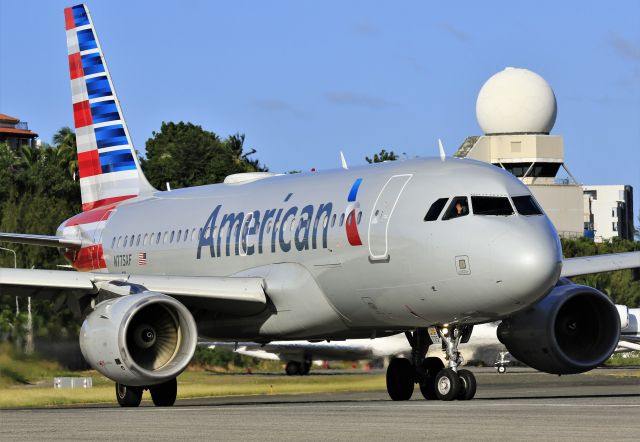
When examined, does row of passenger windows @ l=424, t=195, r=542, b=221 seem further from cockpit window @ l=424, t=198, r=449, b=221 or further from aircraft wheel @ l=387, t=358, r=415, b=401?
aircraft wheel @ l=387, t=358, r=415, b=401

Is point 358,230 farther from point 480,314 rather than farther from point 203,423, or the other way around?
point 203,423

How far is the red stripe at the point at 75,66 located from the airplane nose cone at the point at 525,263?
18.4m

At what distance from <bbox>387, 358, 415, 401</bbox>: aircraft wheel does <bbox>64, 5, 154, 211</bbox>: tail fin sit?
11178mm

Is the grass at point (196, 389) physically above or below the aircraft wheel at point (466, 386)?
below

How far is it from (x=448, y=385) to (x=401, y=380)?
372cm

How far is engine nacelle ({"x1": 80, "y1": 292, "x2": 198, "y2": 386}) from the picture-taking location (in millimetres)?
25547

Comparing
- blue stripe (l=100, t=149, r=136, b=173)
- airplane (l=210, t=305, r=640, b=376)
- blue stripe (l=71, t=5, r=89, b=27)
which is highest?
blue stripe (l=71, t=5, r=89, b=27)

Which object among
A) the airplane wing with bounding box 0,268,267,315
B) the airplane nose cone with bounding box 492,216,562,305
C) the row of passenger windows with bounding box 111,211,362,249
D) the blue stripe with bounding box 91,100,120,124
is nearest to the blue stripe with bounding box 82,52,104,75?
the blue stripe with bounding box 91,100,120,124

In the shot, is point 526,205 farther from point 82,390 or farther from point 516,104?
point 516,104

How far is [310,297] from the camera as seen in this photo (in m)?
27.8

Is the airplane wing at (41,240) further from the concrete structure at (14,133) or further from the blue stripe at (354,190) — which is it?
the concrete structure at (14,133)

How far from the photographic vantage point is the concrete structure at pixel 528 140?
354ft

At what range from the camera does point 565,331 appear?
94.4 feet

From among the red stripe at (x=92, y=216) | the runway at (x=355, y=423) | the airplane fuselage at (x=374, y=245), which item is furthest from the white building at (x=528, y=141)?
the runway at (x=355, y=423)
